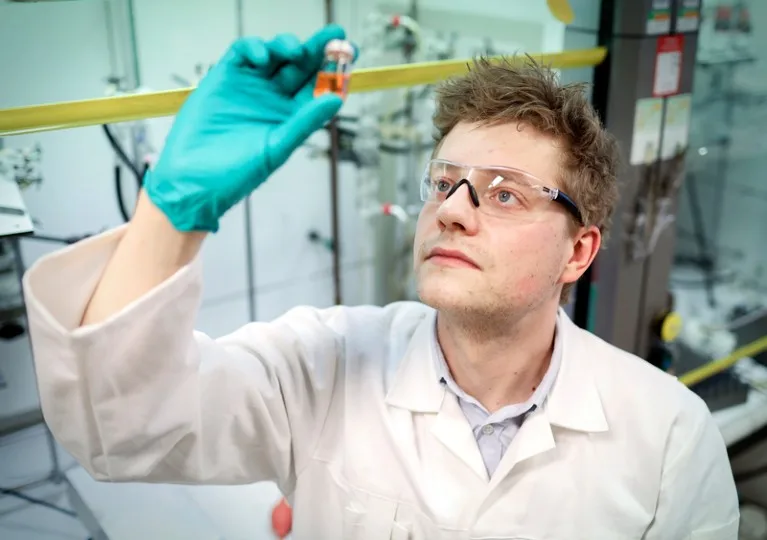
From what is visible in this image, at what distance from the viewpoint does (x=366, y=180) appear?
10.8 feet

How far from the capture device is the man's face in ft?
3.91

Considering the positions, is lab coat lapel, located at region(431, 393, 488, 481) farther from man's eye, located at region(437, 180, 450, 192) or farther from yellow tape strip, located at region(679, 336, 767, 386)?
yellow tape strip, located at region(679, 336, 767, 386)

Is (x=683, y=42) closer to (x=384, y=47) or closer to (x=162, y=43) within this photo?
(x=384, y=47)

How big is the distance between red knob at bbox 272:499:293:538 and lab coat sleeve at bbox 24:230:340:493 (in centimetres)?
49

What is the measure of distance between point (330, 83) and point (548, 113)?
1.49ft

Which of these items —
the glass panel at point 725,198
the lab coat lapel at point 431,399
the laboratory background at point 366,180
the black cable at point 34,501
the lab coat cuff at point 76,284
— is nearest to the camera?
the lab coat cuff at point 76,284

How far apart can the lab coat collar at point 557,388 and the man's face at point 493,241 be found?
0.15 m

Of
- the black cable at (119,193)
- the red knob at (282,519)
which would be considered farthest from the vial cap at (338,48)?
the black cable at (119,193)

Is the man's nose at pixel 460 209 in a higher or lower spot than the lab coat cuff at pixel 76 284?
higher

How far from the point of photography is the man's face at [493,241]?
1.19 m

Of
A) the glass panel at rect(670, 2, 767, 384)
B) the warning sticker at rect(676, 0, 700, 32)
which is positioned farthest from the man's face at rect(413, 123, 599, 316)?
the glass panel at rect(670, 2, 767, 384)

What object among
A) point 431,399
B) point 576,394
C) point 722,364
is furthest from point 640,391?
point 722,364

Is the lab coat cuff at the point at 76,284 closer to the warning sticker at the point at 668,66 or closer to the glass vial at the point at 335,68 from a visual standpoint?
the glass vial at the point at 335,68

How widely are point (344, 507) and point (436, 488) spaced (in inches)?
7.3
